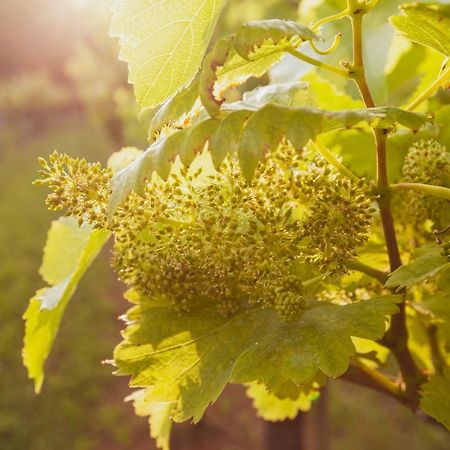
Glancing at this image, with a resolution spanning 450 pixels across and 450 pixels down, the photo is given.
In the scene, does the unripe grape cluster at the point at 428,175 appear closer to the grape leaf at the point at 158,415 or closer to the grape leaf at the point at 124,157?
the grape leaf at the point at 124,157

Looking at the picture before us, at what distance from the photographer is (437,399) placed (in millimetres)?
1033

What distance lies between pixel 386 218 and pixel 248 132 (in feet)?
0.96

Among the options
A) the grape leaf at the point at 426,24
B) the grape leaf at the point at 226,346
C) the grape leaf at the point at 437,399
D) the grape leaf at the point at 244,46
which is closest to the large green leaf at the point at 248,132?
the grape leaf at the point at 244,46

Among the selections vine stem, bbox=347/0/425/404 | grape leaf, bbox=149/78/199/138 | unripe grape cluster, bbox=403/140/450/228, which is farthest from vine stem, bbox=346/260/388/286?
grape leaf, bbox=149/78/199/138

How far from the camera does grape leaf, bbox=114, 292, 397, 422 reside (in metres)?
0.93

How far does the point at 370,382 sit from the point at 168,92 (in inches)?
25.3

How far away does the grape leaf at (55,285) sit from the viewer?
1187 mm

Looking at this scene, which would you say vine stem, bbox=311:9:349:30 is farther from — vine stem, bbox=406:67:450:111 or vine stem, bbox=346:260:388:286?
vine stem, bbox=346:260:388:286

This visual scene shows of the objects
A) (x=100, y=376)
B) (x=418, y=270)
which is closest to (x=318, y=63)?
(x=418, y=270)

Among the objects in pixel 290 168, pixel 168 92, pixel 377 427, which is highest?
pixel 168 92

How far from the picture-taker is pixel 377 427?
641 centimetres

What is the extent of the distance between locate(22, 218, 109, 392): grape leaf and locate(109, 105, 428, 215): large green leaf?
305 mm

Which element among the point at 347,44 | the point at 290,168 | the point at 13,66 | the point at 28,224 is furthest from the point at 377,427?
the point at 13,66

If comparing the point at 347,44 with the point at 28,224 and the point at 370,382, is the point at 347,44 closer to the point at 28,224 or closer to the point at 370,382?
the point at 370,382
